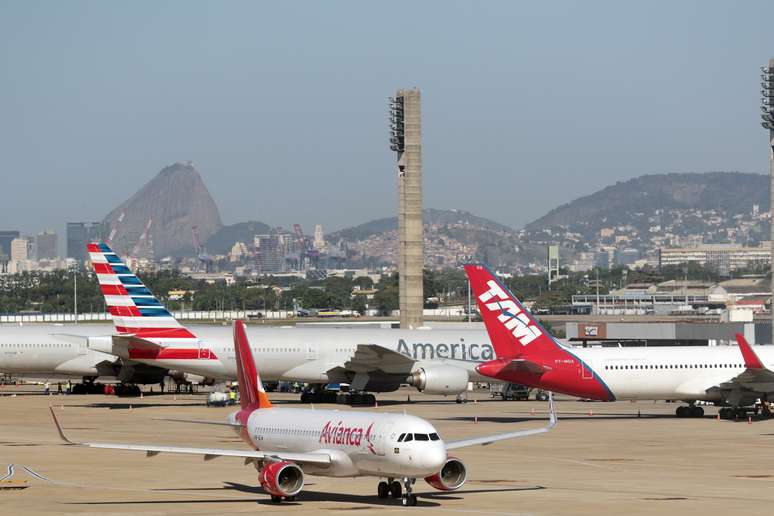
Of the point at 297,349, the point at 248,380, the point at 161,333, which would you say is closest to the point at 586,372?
the point at 297,349

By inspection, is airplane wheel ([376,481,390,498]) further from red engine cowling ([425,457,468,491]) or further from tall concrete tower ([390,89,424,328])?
tall concrete tower ([390,89,424,328])

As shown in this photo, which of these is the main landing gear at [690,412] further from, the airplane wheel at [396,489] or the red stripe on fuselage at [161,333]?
the airplane wheel at [396,489]

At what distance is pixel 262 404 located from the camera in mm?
38094

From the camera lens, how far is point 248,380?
3853 centimetres

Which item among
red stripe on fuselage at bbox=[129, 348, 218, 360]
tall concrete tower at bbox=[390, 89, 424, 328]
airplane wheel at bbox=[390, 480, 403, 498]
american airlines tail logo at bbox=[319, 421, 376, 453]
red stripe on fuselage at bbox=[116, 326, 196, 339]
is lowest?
airplane wheel at bbox=[390, 480, 403, 498]

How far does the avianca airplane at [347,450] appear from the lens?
32.3 meters

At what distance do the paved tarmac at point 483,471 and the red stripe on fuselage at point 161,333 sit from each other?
5.32 meters

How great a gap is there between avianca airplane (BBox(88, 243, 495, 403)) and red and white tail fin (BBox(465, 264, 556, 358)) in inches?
533

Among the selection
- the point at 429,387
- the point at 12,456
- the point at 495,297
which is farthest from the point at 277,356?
the point at 12,456

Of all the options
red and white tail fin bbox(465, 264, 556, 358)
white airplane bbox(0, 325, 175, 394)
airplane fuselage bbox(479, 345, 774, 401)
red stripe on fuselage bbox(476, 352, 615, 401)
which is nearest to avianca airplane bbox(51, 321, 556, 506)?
red stripe on fuselage bbox(476, 352, 615, 401)

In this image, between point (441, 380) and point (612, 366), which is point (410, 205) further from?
point (612, 366)

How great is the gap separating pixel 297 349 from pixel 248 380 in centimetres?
3883

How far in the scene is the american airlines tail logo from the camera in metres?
33.1

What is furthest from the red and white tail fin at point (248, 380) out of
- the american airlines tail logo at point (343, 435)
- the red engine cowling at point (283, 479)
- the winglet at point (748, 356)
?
the winglet at point (748, 356)
